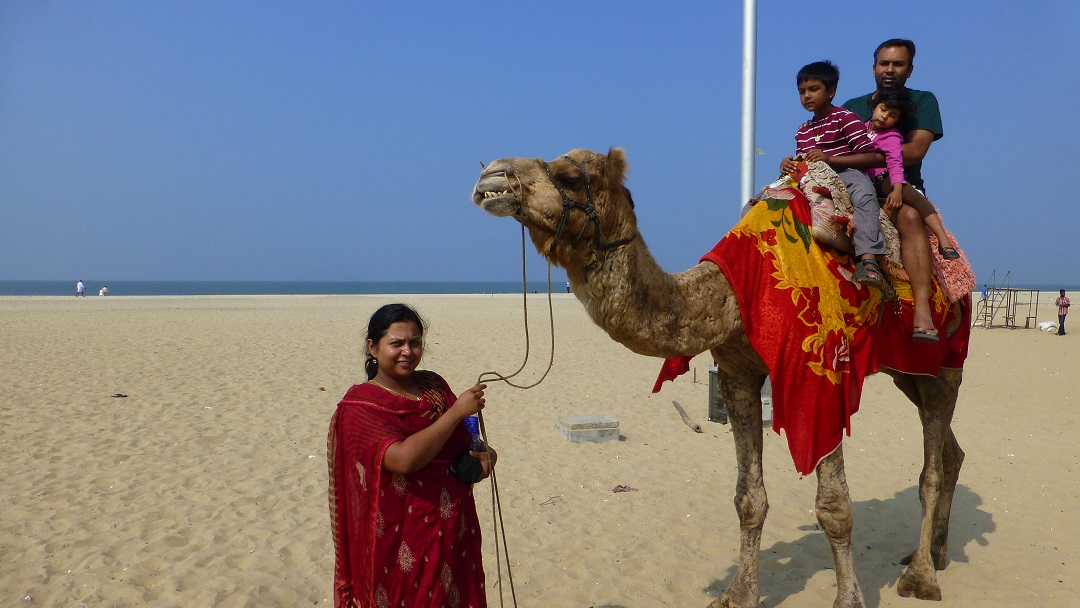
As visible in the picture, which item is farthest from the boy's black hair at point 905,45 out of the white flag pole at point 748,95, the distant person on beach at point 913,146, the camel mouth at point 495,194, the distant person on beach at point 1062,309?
the distant person on beach at point 1062,309

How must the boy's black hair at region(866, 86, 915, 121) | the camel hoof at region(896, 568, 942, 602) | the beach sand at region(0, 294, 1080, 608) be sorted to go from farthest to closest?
the beach sand at region(0, 294, 1080, 608), the camel hoof at region(896, 568, 942, 602), the boy's black hair at region(866, 86, 915, 121)

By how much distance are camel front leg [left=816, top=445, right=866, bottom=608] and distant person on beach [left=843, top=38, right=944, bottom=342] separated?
83 cm

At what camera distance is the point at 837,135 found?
4.29m

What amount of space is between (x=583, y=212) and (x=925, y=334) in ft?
6.80

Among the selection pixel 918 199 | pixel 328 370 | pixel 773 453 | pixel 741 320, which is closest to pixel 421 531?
pixel 741 320

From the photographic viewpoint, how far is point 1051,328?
80.9ft

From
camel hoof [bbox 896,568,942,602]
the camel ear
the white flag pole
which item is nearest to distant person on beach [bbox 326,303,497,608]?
the camel ear

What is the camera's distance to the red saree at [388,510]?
2.81 metres

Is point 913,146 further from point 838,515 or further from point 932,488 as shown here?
point 932,488

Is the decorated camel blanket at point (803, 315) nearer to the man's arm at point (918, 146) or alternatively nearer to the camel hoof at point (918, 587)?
the man's arm at point (918, 146)

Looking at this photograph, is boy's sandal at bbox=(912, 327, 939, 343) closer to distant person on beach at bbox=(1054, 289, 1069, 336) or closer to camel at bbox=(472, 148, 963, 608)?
camel at bbox=(472, 148, 963, 608)

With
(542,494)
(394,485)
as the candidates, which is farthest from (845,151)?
(542,494)

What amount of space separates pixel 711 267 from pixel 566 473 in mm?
4259

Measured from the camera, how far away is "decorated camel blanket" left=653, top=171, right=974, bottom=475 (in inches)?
146
